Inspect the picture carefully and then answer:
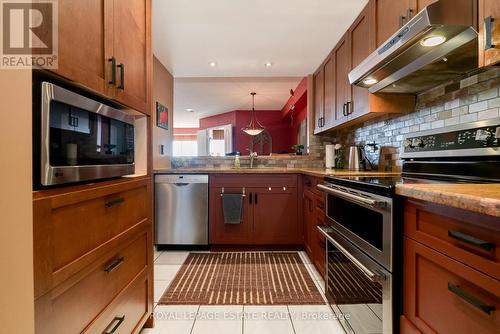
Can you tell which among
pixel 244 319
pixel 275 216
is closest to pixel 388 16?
pixel 275 216

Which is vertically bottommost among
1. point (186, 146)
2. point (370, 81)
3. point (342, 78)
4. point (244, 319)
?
point (244, 319)

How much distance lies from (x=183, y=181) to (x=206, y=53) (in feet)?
4.70

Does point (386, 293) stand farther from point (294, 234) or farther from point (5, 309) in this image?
point (294, 234)

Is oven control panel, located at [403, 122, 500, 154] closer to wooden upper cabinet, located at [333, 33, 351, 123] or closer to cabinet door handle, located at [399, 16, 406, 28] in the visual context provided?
cabinet door handle, located at [399, 16, 406, 28]

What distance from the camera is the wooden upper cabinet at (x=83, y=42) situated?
82 cm

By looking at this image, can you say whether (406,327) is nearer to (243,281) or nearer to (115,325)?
(115,325)

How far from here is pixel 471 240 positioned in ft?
2.22

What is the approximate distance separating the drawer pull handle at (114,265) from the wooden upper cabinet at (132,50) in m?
0.74

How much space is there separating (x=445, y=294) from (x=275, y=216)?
207 cm

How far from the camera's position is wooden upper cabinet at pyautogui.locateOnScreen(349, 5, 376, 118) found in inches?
72.7

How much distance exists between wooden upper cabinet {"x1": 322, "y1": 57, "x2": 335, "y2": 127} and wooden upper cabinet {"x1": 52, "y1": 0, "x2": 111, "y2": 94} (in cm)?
219

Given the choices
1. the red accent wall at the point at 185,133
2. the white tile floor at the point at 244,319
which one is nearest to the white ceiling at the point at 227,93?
the white tile floor at the point at 244,319

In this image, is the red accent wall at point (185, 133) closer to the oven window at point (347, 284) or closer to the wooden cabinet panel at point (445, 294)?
the oven window at point (347, 284)

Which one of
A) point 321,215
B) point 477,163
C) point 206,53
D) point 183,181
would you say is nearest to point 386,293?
point 477,163
